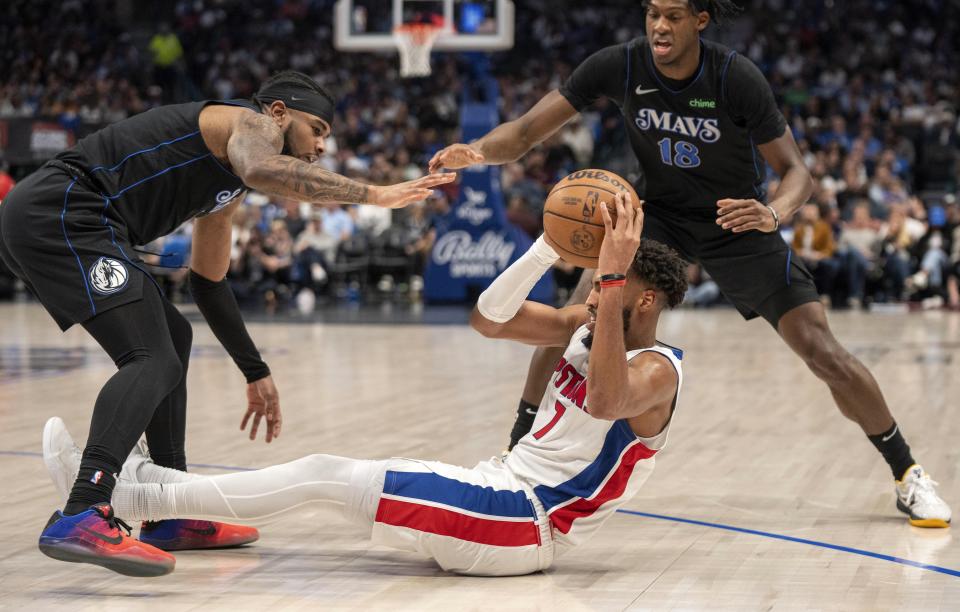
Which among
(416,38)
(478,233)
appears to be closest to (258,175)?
(478,233)

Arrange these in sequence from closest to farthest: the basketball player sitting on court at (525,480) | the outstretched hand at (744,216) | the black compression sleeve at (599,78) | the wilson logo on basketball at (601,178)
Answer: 1. the basketball player sitting on court at (525,480)
2. the wilson logo on basketball at (601,178)
3. the outstretched hand at (744,216)
4. the black compression sleeve at (599,78)

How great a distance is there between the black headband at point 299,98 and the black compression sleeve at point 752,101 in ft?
5.61

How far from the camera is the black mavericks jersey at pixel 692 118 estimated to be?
16.1ft

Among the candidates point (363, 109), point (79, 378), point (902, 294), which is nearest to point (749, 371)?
point (79, 378)

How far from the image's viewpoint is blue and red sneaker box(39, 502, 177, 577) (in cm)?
342

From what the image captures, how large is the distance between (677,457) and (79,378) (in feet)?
15.9

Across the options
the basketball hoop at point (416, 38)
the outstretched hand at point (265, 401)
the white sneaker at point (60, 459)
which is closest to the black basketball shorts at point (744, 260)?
the outstretched hand at point (265, 401)

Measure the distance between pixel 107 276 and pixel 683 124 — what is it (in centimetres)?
240

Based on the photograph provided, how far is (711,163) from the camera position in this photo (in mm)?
5043

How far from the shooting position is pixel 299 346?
37.9ft

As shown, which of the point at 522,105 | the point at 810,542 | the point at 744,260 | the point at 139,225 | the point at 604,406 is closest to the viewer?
the point at 604,406

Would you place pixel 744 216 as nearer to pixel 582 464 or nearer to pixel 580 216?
pixel 580 216

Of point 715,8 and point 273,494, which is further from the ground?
point 715,8

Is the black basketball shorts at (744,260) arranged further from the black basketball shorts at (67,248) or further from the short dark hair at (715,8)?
the black basketball shorts at (67,248)
